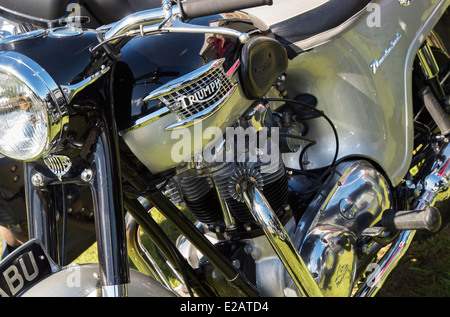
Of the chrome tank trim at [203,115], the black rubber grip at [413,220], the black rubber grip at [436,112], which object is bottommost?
the black rubber grip at [413,220]

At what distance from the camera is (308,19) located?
1767mm

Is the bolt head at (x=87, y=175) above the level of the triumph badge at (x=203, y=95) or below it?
below

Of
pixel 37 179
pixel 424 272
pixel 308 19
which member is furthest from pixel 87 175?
pixel 424 272

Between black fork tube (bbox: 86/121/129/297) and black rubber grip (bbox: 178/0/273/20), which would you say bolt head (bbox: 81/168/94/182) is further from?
black rubber grip (bbox: 178/0/273/20)

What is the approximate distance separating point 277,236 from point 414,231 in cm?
76

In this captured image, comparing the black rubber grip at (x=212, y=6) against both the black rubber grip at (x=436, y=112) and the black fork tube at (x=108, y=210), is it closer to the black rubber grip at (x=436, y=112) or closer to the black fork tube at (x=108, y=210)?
the black fork tube at (x=108, y=210)

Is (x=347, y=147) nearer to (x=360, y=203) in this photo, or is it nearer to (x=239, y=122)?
(x=360, y=203)

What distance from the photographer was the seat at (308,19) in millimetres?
1728

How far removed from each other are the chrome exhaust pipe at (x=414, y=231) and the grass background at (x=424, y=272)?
0.46 metres

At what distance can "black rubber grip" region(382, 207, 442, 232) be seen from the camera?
1.75 metres

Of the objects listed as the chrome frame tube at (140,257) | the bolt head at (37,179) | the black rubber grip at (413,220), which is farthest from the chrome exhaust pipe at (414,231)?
the bolt head at (37,179)

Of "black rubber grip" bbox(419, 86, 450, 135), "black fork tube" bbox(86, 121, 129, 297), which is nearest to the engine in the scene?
"black fork tube" bbox(86, 121, 129, 297)

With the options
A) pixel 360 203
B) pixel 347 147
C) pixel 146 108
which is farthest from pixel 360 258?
pixel 146 108

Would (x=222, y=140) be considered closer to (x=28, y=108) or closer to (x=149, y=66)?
(x=149, y=66)
